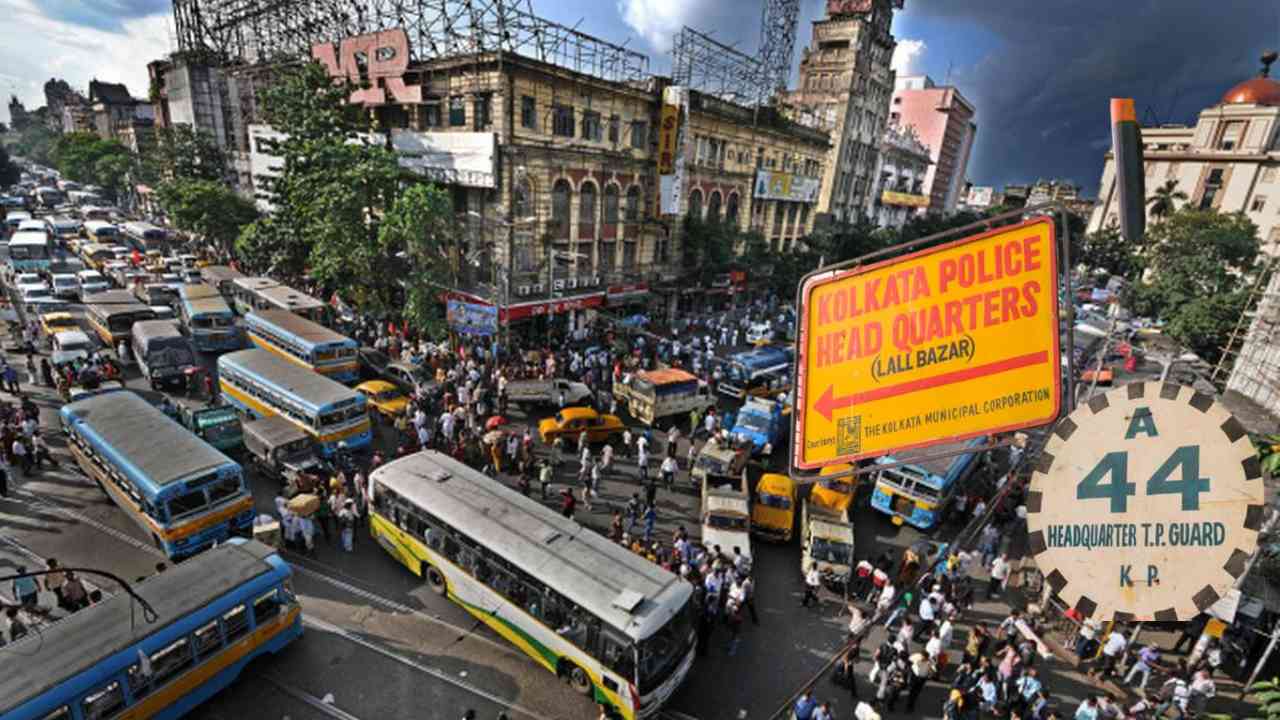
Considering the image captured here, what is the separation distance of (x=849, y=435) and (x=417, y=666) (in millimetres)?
11516

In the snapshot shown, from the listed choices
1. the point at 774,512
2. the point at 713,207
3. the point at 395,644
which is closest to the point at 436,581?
the point at 395,644

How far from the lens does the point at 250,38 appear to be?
190ft

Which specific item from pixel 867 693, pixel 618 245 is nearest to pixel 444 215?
pixel 618 245

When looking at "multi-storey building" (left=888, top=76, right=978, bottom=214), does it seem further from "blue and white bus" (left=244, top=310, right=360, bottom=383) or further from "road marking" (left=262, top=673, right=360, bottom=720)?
"road marking" (left=262, top=673, right=360, bottom=720)

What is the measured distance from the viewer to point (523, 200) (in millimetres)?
29703

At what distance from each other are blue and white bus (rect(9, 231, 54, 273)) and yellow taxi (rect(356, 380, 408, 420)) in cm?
3365

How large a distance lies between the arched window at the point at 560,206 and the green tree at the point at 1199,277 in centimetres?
3308

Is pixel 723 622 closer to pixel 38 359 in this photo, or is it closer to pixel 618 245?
pixel 618 245

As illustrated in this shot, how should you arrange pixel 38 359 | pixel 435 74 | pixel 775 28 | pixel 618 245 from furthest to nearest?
pixel 775 28 → pixel 618 245 → pixel 435 74 → pixel 38 359

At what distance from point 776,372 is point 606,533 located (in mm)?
14582

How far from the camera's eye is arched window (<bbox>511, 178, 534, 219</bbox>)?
2927cm

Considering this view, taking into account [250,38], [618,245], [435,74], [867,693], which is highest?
[250,38]

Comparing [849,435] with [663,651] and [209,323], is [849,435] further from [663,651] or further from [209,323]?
[209,323]

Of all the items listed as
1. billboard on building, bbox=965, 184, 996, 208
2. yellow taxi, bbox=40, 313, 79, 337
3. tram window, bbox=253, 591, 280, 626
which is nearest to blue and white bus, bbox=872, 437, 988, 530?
tram window, bbox=253, 591, 280, 626
